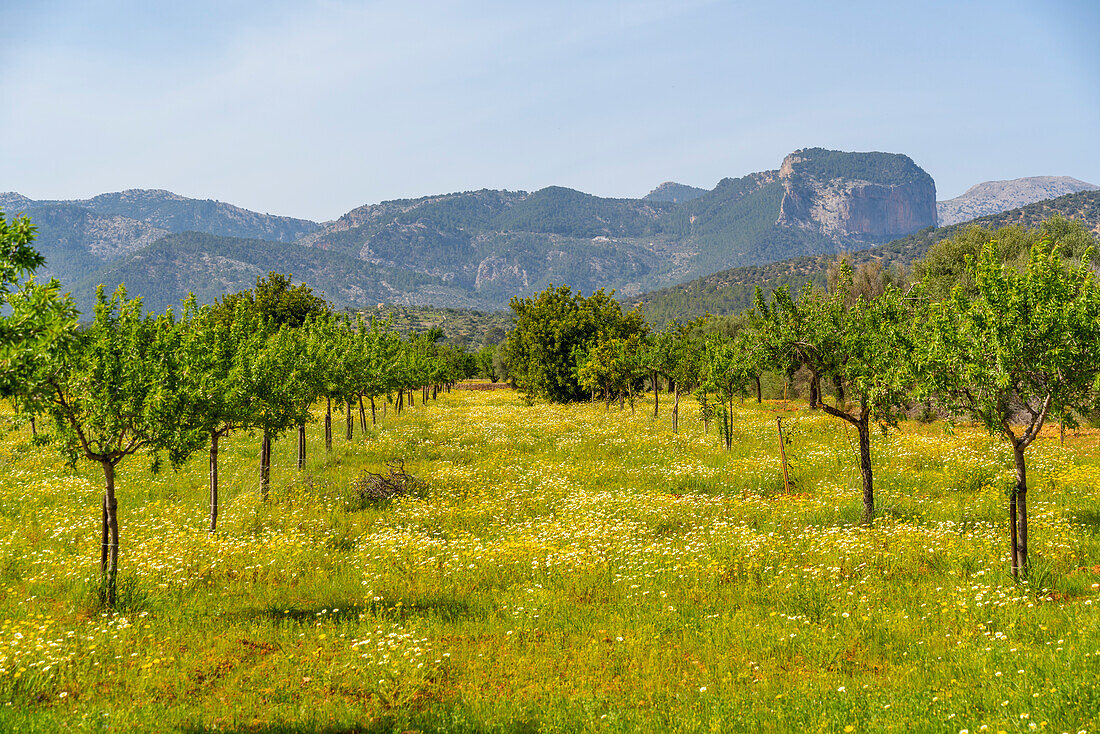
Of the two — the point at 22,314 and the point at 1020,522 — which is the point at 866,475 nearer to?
the point at 1020,522

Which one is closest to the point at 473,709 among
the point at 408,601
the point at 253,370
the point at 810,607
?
the point at 408,601

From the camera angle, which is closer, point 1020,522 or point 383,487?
point 1020,522

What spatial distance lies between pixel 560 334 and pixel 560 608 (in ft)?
147

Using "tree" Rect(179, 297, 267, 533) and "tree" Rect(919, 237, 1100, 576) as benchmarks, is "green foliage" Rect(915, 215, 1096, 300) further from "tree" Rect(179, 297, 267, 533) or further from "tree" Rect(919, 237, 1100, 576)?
"tree" Rect(179, 297, 267, 533)

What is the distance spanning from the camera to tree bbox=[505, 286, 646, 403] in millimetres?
55531

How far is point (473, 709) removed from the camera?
309 inches

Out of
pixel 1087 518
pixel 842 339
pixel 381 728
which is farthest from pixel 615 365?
pixel 381 728

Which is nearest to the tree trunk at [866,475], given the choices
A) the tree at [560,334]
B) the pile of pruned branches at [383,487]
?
the pile of pruned branches at [383,487]

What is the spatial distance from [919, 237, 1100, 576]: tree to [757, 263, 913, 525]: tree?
282 cm

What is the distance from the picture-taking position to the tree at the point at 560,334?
55531 mm

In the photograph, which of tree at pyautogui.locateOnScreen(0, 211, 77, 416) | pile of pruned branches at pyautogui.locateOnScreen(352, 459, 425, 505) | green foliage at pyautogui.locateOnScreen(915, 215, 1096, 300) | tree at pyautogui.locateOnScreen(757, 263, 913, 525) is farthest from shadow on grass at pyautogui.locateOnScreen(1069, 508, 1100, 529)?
green foliage at pyautogui.locateOnScreen(915, 215, 1096, 300)

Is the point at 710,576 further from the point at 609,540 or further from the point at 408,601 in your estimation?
the point at 408,601

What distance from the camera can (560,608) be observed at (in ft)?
36.6

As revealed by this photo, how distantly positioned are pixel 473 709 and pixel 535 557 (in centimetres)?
578
